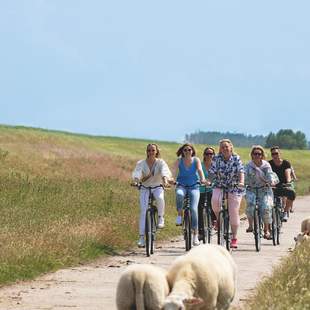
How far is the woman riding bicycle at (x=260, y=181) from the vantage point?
20.5m

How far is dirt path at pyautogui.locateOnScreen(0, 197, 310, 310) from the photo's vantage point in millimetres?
12480

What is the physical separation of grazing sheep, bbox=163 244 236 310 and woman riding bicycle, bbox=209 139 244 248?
8231 millimetres

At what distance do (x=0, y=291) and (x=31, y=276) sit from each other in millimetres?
1521

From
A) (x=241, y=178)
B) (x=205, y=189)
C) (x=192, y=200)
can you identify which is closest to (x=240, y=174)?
(x=241, y=178)

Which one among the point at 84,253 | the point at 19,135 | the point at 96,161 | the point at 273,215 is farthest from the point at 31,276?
the point at 19,135

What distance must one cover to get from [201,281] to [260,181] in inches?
425

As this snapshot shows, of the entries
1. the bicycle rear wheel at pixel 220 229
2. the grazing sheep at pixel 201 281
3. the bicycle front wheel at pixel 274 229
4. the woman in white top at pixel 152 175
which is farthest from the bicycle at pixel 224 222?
the grazing sheep at pixel 201 281

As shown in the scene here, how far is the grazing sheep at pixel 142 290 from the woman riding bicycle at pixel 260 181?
35.1 feet

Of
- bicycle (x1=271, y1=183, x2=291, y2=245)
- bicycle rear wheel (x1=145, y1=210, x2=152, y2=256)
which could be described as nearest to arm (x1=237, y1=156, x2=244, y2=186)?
bicycle rear wheel (x1=145, y1=210, x2=152, y2=256)

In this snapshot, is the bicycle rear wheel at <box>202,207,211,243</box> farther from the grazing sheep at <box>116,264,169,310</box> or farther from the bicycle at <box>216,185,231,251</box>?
the grazing sheep at <box>116,264,169,310</box>

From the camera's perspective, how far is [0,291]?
44.7ft

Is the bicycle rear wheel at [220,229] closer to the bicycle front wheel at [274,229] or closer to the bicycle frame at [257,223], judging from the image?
the bicycle frame at [257,223]

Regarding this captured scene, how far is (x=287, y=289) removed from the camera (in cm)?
1059

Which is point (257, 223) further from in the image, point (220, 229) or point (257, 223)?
point (220, 229)
